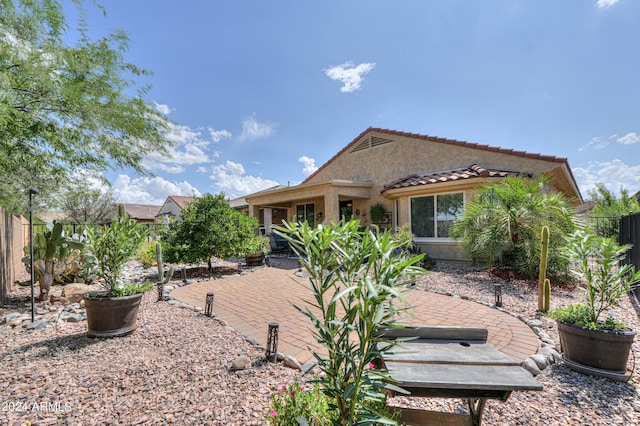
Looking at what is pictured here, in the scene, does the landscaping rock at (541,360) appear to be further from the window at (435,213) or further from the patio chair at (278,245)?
the patio chair at (278,245)

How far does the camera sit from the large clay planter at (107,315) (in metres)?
3.82

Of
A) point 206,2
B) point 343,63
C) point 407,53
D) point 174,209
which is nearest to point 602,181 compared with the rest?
point 407,53

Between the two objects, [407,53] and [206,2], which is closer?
[206,2]

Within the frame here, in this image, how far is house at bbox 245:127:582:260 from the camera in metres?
9.70

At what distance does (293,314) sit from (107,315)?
2.79 metres

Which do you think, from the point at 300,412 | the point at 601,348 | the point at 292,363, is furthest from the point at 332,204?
the point at 300,412

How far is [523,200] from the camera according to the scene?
24.6 feet

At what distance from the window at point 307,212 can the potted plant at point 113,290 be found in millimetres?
11988

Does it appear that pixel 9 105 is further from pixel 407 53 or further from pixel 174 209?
pixel 174 209

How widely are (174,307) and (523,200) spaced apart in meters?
9.09

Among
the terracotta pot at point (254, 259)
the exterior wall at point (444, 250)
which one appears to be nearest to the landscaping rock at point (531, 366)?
the exterior wall at point (444, 250)

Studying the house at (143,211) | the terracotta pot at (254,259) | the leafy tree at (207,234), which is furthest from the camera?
the house at (143,211)

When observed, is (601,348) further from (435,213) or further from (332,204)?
(332,204)

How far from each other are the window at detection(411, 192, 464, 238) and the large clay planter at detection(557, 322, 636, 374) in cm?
738
